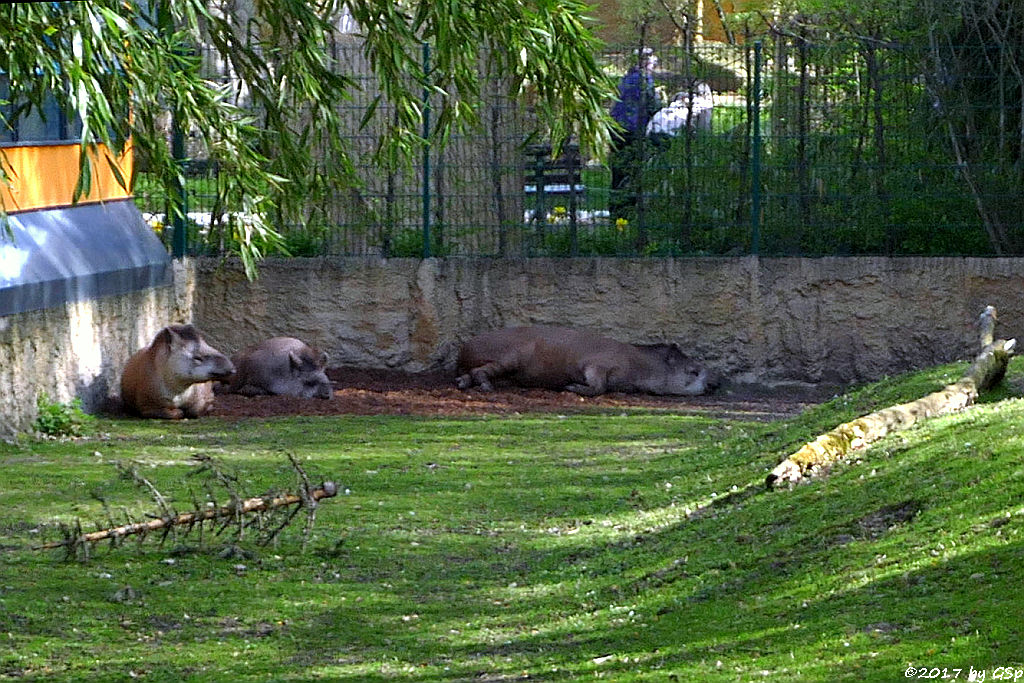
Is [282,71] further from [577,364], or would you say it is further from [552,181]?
[552,181]

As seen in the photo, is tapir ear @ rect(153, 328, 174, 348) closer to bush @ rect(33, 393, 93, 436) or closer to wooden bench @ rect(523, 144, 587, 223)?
bush @ rect(33, 393, 93, 436)

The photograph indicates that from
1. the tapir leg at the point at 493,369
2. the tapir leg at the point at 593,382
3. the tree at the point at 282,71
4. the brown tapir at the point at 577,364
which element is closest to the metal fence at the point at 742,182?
the brown tapir at the point at 577,364

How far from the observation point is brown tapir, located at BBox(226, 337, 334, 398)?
1384cm

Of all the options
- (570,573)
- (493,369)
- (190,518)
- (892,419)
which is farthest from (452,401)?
(570,573)

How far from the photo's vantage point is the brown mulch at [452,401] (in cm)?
1318

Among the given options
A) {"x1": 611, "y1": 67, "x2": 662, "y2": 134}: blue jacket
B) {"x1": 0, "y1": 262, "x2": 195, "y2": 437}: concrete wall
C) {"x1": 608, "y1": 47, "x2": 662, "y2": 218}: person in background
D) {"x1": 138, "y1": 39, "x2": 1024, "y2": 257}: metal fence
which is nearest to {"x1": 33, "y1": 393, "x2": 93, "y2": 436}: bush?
{"x1": 0, "y1": 262, "x2": 195, "y2": 437}: concrete wall

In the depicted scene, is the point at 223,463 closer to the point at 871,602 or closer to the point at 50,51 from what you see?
the point at 50,51

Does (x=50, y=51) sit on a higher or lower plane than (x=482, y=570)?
higher

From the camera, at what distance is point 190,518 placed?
746 cm

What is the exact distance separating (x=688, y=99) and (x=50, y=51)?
9866mm

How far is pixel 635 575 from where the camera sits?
6.84 meters

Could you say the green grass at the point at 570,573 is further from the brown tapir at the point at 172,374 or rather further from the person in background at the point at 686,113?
the person in background at the point at 686,113

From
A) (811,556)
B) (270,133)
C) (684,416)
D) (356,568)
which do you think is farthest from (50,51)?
(684,416)

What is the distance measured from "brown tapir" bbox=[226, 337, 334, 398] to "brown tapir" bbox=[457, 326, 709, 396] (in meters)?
1.42
